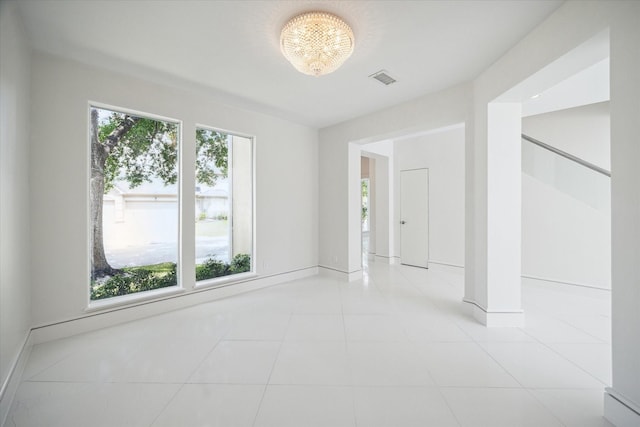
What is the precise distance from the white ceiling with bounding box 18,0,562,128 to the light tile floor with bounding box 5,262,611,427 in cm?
276

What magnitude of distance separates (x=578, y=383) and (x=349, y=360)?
1.66 meters

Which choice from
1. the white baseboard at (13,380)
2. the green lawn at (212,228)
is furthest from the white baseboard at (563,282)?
the white baseboard at (13,380)

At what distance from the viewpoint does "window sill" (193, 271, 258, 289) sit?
3497 millimetres

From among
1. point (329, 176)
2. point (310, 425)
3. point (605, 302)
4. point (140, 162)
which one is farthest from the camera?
point (329, 176)

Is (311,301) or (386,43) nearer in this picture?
(386,43)

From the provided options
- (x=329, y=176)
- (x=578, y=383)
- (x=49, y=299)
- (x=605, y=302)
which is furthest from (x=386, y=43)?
(x=605, y=302)

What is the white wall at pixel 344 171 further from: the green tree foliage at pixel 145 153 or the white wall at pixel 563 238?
the white wall at pixel 563 238

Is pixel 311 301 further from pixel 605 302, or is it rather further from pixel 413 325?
pixel 605 302

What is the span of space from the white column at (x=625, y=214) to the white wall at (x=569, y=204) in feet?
10.0

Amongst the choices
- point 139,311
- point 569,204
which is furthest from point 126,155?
point 569,204

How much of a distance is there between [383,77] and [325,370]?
3.04 m

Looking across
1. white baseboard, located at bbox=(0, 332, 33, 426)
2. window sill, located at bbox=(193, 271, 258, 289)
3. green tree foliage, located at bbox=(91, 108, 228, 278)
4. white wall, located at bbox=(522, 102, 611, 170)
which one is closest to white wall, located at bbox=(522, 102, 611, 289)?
white wall, located at bbox=(522, 102, 611, 170)

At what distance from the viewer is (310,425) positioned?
1467mm

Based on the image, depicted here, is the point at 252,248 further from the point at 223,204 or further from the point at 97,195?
the point at 97,195
